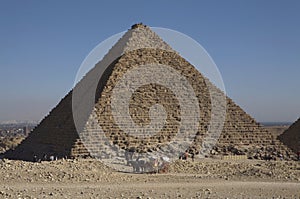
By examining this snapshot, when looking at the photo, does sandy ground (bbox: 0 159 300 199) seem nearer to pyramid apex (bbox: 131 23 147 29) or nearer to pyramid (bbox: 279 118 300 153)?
pyramid apex (bbox: 131 23 147 29)

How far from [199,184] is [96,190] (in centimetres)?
384

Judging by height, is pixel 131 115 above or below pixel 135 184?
above

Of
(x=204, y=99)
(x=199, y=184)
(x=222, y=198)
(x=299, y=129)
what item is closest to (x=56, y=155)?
(x=204, y=99)

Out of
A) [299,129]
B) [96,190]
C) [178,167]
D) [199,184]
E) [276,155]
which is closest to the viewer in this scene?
[96,190]

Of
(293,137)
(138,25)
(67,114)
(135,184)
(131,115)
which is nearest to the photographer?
(135,184)

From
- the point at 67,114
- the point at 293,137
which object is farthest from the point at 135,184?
the point at 293,137

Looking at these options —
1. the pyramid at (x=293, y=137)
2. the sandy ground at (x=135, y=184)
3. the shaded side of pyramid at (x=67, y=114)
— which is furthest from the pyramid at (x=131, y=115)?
the sandy ground at (x=135, y=184)

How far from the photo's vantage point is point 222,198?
13508 mm

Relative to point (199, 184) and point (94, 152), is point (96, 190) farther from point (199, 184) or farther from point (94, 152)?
point (94, 152)

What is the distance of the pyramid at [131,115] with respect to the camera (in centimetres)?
2781

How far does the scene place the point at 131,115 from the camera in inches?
1172

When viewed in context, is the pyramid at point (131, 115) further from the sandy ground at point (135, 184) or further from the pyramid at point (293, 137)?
the sandy ground at point (135, 184)

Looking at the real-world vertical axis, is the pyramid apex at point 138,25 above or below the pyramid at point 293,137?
above

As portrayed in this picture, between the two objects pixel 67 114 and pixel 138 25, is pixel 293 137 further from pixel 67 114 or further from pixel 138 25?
pixel 67 114
